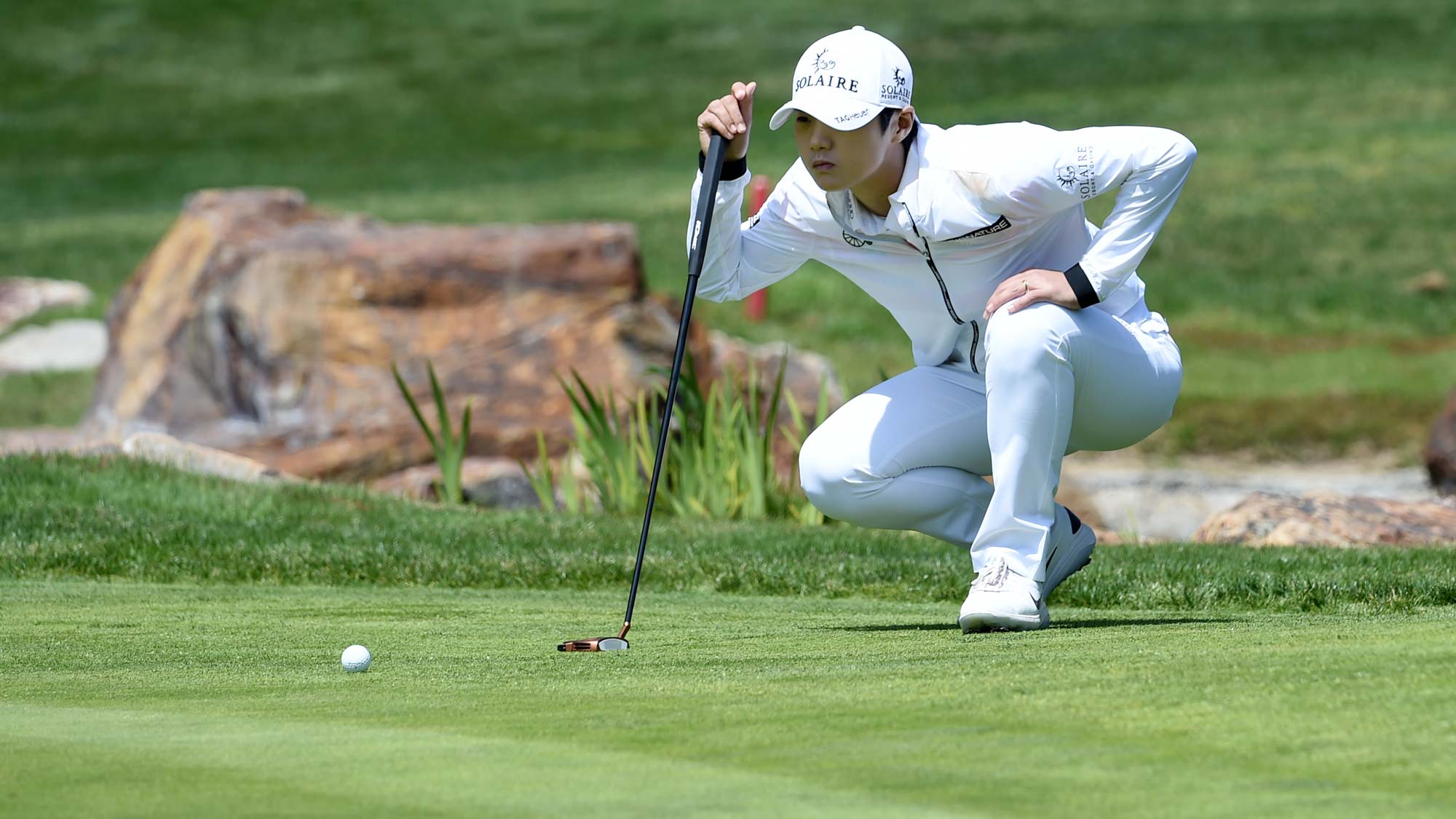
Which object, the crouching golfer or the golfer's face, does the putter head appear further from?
the golfer's face

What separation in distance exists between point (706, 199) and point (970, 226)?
70cm

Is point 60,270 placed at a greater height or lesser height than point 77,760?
lesser

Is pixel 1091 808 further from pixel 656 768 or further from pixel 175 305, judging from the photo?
pixel 175 305

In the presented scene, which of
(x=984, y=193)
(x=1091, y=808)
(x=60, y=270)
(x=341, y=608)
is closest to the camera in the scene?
(x=1091, y=808)

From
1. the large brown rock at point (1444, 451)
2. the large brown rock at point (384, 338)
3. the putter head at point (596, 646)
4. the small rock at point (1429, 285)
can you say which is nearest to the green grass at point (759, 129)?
the small rock at point (1429, 285)

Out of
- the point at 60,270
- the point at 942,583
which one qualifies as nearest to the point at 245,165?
the point at 60,270

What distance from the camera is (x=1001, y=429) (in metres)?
4.82

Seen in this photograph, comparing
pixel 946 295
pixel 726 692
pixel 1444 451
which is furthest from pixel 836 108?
pixel 1444 451

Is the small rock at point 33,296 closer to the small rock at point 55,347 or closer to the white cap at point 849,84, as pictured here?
the small rock at point 55,347

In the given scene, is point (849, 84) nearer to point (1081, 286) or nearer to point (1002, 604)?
point (1081, 286)

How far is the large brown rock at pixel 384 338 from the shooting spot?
11.1m

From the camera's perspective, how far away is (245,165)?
30.3m

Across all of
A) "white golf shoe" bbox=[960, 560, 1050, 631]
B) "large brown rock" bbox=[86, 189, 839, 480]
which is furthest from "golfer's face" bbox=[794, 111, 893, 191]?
"large brown rock" bbox=[86, 189, 839, 480]

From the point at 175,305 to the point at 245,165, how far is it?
18.7 meters
